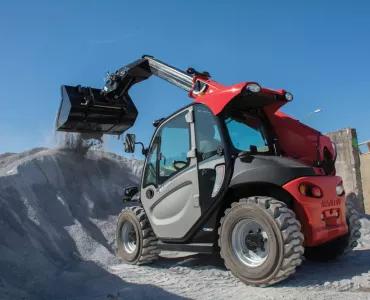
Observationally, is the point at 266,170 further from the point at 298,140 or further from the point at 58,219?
the point at 58,219

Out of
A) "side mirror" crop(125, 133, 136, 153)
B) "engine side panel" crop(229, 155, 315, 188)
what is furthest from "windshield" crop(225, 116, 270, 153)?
"side mirror" crop(125, 133, 136, 153)

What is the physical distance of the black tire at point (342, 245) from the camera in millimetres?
5277

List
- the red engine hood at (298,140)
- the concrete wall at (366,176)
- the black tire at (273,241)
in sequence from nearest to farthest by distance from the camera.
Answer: the black tire at (273,241)
the red engine hood at (298,140)
the concrete wall at (366,176)

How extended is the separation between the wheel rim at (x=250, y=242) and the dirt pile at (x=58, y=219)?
65.4 inches

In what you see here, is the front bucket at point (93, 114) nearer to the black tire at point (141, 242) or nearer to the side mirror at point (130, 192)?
the side mirror at point (130, 192)

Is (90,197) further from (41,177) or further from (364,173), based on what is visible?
(364,173)

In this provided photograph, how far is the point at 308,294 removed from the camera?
12.6ft

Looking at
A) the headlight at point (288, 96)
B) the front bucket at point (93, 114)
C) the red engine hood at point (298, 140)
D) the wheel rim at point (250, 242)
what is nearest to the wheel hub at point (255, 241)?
the wheel rim at point (250, 242)

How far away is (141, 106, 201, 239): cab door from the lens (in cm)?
528

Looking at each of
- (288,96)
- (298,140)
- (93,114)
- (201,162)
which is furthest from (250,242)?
(93,114)

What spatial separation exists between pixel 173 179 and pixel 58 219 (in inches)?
152

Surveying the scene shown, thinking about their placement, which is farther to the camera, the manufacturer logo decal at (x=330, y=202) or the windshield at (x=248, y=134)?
the windshield at (x=248, y=134)

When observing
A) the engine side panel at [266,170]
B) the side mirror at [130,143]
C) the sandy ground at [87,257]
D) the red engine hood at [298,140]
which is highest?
the side mirror at [130,143]

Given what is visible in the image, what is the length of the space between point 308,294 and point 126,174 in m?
8.43
